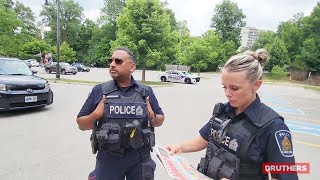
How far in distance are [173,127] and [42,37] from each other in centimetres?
8657

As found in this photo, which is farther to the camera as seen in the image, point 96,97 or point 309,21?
point 309,21

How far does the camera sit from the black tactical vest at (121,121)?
2.38m

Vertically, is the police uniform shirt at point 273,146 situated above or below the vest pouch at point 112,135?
above

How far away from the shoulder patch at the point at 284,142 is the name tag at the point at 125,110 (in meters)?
1.34

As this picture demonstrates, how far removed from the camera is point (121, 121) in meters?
2.54

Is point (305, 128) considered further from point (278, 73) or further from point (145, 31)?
point (278, 73)

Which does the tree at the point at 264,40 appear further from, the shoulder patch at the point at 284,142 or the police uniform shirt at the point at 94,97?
the shoulder patch at the point at 284,142

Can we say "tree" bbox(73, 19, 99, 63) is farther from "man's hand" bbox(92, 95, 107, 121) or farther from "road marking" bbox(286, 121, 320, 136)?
"man's hand" bbox(92, 95, 107, 121)

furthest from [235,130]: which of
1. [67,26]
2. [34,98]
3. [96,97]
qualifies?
[67,26]

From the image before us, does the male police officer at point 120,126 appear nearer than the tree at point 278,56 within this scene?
Yes

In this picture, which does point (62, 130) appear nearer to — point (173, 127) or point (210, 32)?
point (173, 127)

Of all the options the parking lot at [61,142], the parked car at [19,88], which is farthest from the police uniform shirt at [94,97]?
the parked car at [19,88]

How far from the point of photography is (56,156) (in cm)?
486

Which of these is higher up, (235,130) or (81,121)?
(235,130)
